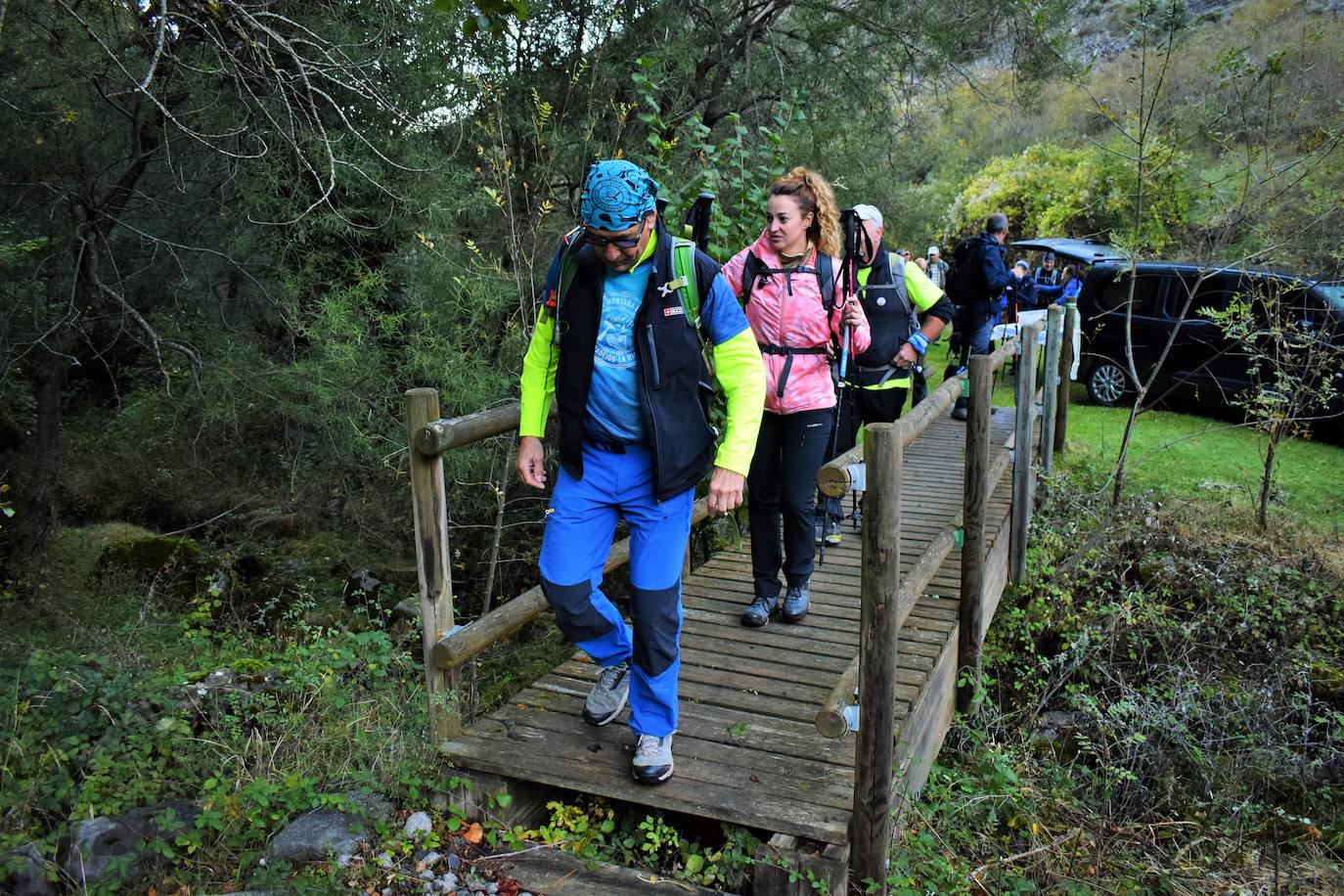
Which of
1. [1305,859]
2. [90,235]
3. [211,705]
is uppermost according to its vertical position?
[90,235]

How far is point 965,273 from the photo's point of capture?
835 centimetres

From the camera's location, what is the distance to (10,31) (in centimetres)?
624

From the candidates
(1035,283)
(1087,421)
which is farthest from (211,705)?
(1035,283)

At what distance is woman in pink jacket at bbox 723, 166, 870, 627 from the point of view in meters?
4.01

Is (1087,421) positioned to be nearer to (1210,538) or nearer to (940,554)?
(1210,538)

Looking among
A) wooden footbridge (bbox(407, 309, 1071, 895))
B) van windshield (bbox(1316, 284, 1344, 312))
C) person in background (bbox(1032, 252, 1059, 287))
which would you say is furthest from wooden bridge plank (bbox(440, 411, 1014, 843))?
person in background (bbox(1032, 252, 1059, 287))

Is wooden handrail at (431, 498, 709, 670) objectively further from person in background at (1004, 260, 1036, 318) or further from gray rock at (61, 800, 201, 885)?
person in background at (1004, 260, 1036, 318)

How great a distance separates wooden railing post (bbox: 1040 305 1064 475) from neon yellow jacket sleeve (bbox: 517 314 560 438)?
614 centimetres

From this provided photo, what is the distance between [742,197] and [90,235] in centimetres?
452

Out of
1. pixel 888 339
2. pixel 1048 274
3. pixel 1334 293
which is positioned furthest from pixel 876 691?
pixel 1048 274

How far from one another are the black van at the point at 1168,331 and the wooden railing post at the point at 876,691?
7.56 m

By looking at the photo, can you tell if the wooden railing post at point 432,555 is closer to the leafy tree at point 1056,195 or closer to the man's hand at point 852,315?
the man's hand at point 852,315

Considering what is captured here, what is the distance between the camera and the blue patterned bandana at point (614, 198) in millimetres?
2789

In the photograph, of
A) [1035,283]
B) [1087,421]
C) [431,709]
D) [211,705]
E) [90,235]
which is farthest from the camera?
[1035,283]
